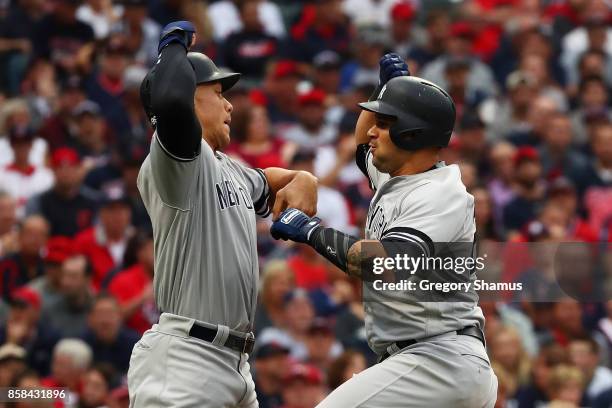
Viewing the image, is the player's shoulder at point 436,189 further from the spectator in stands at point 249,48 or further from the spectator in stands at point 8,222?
the spectator in stands at point 249,48

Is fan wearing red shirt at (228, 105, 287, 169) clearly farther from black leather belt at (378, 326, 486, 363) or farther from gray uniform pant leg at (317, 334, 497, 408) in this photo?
gray uniform pant leg at (317, 334, 497, 408)

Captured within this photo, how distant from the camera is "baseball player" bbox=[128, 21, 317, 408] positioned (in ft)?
16.4

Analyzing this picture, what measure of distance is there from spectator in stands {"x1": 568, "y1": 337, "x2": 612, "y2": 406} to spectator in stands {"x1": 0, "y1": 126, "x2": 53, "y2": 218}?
4.46 meters

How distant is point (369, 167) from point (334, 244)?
92 centimetres

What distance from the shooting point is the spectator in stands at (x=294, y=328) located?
8961 millimetres

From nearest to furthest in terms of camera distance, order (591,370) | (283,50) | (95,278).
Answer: (591,370) < (95,278) < (283,50)

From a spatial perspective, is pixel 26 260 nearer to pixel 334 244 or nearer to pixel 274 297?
pixel 274 297

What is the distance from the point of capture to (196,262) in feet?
16.8

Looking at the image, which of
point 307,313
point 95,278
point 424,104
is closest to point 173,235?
point 424,104

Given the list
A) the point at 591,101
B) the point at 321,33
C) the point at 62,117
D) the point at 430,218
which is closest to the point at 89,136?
the point at 62,117

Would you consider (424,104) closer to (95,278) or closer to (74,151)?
(95,278)

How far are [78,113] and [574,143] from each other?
4.58 m

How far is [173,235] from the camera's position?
5.14 meters

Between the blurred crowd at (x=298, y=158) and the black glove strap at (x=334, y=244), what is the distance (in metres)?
3.26
